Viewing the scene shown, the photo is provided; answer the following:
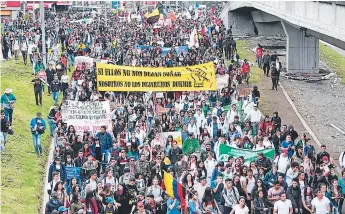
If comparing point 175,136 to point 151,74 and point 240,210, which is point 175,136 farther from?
point 240,210

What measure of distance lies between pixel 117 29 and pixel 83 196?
117ft

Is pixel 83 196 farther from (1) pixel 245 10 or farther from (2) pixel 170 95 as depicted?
(1) pixel 245 10

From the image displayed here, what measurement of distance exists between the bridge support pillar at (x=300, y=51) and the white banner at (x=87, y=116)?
67.0 ft

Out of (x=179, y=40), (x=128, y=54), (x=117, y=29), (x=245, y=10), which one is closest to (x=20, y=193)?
(x=128, y=54)

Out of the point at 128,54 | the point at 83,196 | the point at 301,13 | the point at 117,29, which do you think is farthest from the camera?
the point at 117,29

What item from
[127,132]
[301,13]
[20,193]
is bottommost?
[20,193]

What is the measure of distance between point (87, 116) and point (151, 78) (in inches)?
131

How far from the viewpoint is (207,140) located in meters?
19.6

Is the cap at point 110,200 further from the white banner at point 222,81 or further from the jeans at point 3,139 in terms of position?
the white banner at point 222,81

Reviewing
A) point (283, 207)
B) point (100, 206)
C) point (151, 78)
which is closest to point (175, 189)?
point (100, 206)

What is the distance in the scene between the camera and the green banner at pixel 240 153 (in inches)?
704

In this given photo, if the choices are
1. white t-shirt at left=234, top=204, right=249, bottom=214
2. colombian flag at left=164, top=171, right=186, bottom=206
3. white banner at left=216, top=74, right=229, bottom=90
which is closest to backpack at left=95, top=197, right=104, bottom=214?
colombian flag at left=164, top=171, right=186, bottom=206

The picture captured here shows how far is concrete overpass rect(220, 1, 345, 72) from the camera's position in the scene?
79.2 ft

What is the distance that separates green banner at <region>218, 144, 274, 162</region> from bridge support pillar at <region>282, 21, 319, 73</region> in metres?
22.6
